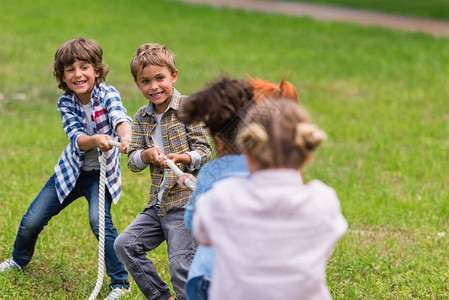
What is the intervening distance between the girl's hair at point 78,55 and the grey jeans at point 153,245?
0.96 m

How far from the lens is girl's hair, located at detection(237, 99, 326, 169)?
229cm

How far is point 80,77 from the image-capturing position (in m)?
3.94

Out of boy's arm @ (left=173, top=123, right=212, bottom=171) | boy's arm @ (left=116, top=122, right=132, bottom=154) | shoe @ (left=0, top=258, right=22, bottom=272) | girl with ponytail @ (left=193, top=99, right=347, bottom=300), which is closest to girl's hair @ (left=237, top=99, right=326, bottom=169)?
girl with ponytail @ (left=193, top=99, right=347, bottom=300)

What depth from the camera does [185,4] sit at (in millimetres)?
19531

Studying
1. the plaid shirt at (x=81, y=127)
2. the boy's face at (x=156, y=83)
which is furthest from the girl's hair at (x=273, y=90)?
the plaid shirt at (x=81, y=127)

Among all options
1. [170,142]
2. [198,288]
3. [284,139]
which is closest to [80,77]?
[170,142]

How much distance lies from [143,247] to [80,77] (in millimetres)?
1078

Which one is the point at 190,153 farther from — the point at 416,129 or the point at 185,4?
the point at 185,4

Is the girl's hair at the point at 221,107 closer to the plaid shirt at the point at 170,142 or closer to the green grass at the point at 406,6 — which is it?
the plaid shirt at the point at 170,142

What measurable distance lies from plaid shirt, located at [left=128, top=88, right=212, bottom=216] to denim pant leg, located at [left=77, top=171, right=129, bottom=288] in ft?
1.76

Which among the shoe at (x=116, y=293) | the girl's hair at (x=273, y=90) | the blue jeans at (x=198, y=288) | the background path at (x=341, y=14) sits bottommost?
the background path at (x=341, y=14)

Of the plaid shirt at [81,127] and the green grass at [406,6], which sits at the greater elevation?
the plaid shirt at [81,127]

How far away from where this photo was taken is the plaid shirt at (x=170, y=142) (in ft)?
11.6

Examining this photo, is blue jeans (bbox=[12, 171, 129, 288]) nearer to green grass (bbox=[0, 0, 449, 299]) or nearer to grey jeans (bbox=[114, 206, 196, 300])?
green grass (bbox=[0, 0, 449, 299])
